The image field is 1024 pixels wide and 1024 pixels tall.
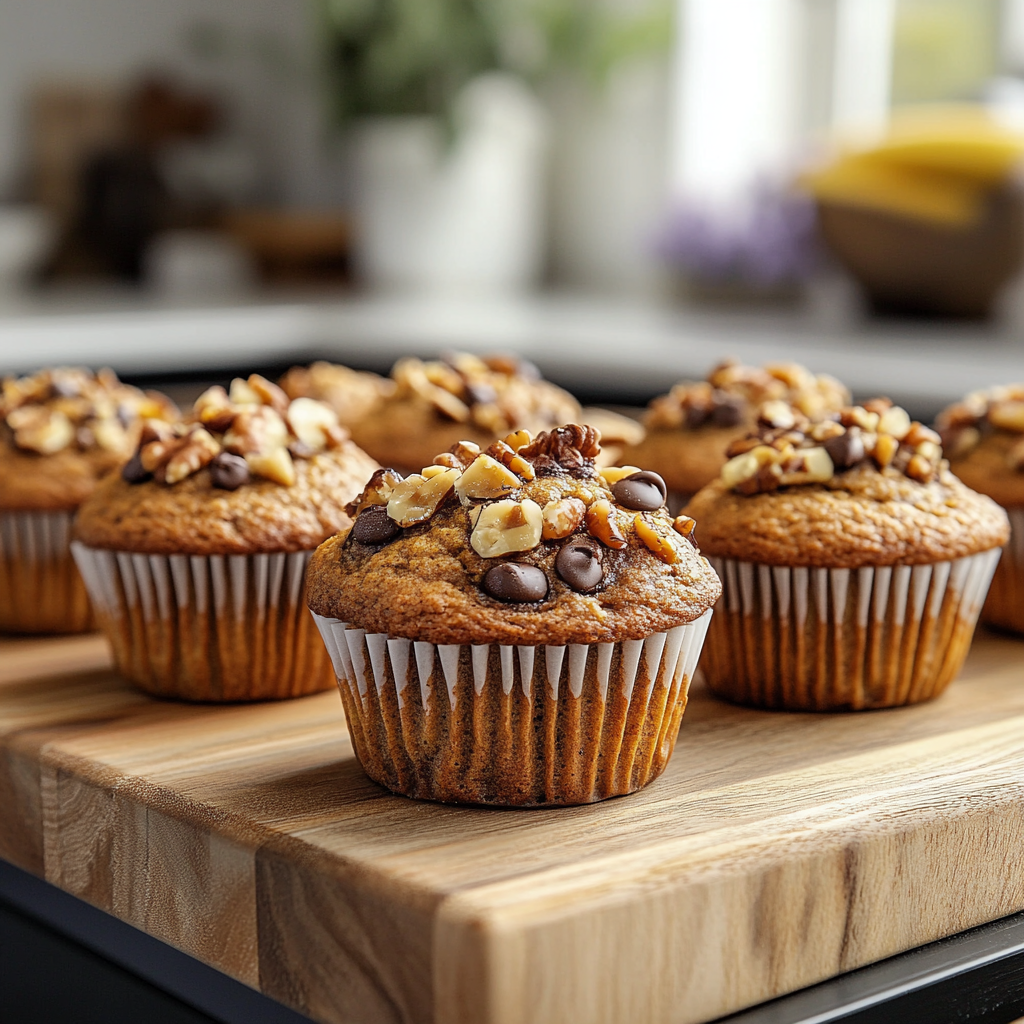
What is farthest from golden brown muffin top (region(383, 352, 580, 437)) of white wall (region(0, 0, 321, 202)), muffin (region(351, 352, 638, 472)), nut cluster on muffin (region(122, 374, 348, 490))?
white wall (region(0, 0, 321, 202))

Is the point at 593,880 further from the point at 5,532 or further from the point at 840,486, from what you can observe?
the point at 5,532

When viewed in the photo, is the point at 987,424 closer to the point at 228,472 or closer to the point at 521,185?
the point at 228,472

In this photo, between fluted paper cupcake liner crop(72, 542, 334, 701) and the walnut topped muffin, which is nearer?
fluted paper cupcake liner crop(72, 542, 334, 701)

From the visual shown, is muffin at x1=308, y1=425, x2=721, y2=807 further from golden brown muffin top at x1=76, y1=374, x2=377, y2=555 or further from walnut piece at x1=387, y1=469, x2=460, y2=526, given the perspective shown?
golden brown muffin top at x1=76, y1=374, x2=377, y2=555

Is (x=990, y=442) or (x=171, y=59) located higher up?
(x=171, y=59)

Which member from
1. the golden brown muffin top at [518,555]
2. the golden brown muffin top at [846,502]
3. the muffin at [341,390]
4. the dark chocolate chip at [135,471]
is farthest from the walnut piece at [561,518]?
the muffin at [341,390]

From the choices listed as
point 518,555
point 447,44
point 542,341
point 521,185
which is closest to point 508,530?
point 518,555
